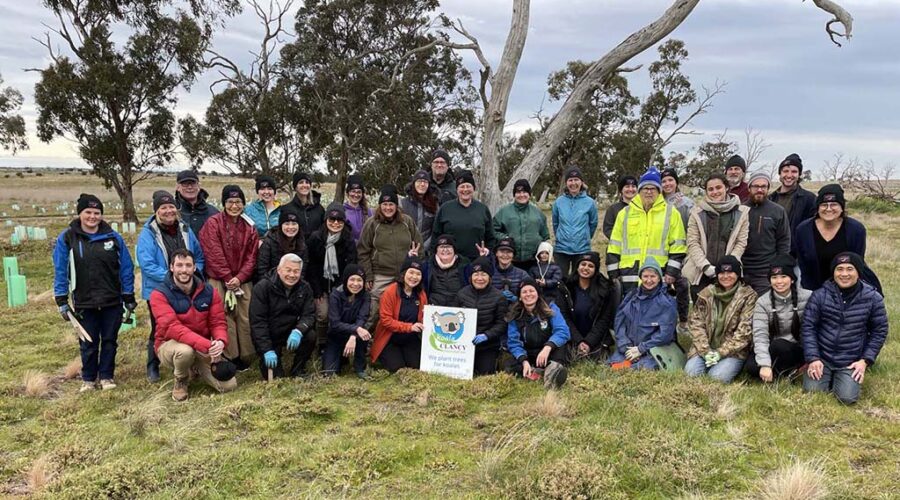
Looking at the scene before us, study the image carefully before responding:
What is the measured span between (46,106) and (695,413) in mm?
28203

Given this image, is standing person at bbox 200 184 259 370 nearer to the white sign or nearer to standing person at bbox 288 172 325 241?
A: standing person at bbox 288 172 325 241

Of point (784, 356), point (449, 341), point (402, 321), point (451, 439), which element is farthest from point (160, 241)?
point (784, 356)

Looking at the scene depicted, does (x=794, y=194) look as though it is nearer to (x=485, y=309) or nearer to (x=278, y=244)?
(x=485, y=309)

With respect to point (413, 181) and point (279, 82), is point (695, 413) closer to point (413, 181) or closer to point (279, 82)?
point (413, 181)

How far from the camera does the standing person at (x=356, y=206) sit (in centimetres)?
674

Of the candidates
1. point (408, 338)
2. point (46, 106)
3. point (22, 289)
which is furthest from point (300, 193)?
point (46, 106)

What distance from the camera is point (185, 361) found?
529 centimetres

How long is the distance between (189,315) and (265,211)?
1.63 m

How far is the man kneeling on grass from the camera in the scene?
17.3 feet

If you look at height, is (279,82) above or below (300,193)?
above

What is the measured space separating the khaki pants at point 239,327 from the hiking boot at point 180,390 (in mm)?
628

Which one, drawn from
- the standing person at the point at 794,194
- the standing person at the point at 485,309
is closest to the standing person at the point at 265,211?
the standing person at the point at 485,309

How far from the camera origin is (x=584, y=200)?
22.4 feet

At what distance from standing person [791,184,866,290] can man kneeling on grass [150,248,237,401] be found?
5.68m
